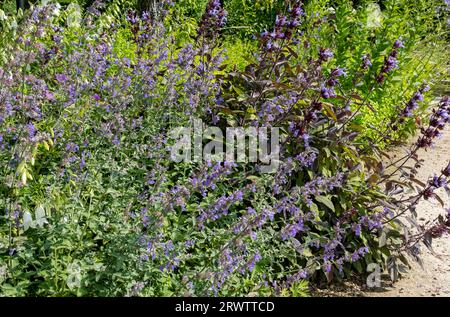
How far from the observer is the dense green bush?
8.56 ft

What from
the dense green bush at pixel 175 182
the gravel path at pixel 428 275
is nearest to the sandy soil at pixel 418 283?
the gravel path at pixel 428 275

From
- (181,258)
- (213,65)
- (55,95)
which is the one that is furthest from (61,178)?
(213,65)

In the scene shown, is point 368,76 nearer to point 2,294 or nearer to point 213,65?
point 213,65

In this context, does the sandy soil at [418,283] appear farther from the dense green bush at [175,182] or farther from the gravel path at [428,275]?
the dense green bush at [175,182]

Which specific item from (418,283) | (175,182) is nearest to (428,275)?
(418,283)

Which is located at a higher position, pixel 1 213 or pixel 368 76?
pixel 368 76

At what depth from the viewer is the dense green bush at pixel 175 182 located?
8.56ft

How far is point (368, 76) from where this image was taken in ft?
19.5

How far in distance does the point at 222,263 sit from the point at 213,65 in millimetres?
1766

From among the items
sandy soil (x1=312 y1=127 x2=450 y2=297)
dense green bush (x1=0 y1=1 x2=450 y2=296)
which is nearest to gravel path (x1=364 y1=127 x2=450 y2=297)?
sandy soil (x1=312 y1=127 x2=450 y2=297)

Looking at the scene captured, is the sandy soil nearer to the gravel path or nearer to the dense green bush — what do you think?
the gravel path

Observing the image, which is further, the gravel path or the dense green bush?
the gravel path

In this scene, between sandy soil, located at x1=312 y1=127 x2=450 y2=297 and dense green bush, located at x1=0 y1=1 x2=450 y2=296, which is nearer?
dense green bush, located at x1=0 y1=1 x2=450 y2=296

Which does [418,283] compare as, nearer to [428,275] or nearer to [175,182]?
[428,275]
